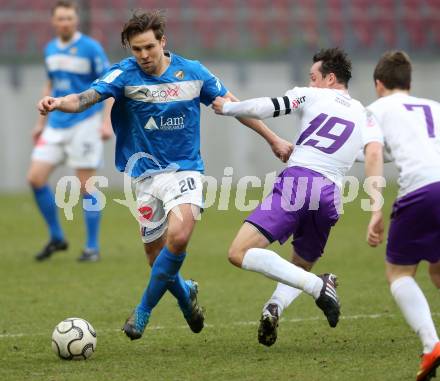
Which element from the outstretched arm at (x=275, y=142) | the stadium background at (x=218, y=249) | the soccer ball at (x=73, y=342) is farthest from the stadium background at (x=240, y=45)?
the soccer ball at (x=73, y=342)

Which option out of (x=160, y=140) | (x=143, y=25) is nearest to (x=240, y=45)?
(x=160, y=140)

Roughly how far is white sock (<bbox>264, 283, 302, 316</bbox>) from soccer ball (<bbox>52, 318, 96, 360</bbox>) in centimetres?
116

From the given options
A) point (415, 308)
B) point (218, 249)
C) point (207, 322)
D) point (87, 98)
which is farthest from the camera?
point (218, 249)

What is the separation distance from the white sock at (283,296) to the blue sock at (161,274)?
0.64 m

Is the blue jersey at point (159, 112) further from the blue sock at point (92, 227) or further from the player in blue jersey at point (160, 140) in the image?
the blue sock at point (92, 227)

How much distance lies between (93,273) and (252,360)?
4.19m

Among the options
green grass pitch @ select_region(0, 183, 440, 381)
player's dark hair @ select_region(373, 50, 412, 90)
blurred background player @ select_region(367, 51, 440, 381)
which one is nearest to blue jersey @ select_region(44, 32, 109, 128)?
green grass pitch @ select_region(0, 183, 440, 381)

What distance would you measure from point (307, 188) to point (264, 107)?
0.63 m

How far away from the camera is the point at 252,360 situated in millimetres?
5801

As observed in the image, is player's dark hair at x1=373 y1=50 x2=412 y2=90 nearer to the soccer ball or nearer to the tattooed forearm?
the tattooed forearm

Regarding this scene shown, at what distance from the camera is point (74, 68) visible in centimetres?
1068

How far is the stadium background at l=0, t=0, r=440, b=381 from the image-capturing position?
5.80 meters

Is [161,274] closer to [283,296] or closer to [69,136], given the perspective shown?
[283,296]

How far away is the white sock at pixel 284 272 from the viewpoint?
5973mm
